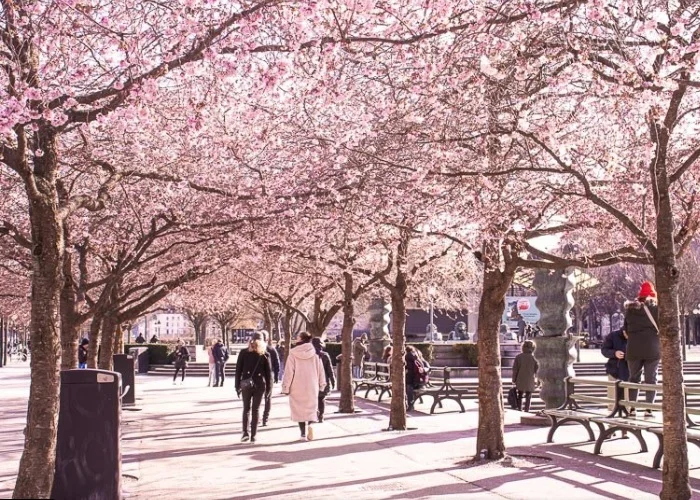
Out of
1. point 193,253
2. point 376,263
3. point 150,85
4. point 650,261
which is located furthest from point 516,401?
point 150,85

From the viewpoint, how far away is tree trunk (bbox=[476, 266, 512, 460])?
12.1 metres

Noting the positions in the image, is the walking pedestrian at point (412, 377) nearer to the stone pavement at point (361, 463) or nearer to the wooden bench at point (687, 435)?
the stone pavement at point (361, 463)

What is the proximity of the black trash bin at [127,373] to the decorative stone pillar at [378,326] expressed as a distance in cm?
1167

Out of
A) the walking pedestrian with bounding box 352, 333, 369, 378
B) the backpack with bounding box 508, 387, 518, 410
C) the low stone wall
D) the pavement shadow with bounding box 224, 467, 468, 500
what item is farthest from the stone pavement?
the low stone wall

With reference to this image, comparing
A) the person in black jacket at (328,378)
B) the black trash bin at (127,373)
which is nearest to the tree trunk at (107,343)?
the black trash bin at (127,373)

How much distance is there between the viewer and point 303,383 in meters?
15.5

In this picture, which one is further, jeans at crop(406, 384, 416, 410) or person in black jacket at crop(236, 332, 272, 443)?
jeans at crop(406, 384, 416, 410)

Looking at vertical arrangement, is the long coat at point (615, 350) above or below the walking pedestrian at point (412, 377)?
above

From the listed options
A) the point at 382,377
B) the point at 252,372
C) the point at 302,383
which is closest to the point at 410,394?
the point at 382,377

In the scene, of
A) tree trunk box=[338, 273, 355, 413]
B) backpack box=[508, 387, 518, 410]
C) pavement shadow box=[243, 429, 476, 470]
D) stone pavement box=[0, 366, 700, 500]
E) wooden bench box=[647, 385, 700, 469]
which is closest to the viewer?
stone pavement box=[0, 366, 700, 500]

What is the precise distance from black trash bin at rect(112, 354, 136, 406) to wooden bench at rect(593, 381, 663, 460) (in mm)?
13624

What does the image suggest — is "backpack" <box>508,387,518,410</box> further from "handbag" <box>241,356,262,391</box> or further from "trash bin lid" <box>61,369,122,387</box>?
"trash bin lid" <box>61,369,122,387</box>

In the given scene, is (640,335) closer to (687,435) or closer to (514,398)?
(687,435)

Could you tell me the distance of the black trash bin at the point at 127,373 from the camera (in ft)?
77.6
